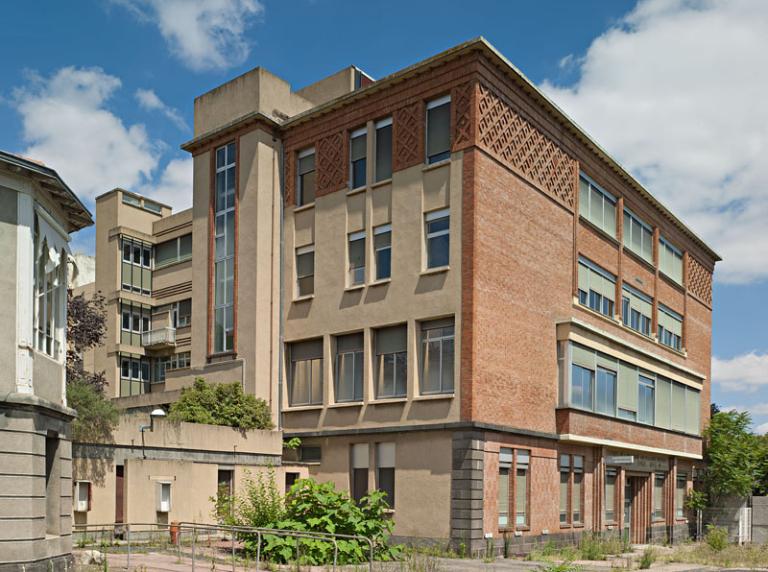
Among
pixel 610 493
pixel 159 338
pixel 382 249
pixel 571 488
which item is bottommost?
pixel 610 493

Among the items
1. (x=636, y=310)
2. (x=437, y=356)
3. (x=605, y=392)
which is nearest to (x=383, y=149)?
(x=437, y=356)

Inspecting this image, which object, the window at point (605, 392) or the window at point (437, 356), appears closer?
the window at point (437, 356)

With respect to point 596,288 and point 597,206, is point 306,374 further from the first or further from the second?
point 597,206

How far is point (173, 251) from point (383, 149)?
17.9 m

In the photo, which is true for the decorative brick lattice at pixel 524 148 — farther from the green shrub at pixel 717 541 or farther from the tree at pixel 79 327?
the tree at pixel 79 327

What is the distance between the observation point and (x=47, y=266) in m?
18.8

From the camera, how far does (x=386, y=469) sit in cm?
2958

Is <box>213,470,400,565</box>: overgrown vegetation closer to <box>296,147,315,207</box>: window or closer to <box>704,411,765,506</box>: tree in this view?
<box>296,147,315,207</box>: window

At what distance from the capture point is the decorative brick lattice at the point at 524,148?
95.4ft

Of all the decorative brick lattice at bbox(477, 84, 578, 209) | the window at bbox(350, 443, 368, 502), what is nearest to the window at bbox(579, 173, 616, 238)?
the decorative brick lattice at bbox(477, 84, 578, 209)

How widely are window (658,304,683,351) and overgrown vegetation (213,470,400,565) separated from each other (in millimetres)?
24342

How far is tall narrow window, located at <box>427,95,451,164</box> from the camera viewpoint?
29438 millimetres

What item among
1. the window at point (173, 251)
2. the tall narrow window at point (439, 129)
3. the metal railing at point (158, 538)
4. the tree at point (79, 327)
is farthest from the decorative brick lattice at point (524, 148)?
the window at point (173, 251)

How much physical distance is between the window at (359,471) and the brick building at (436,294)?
7 cm
